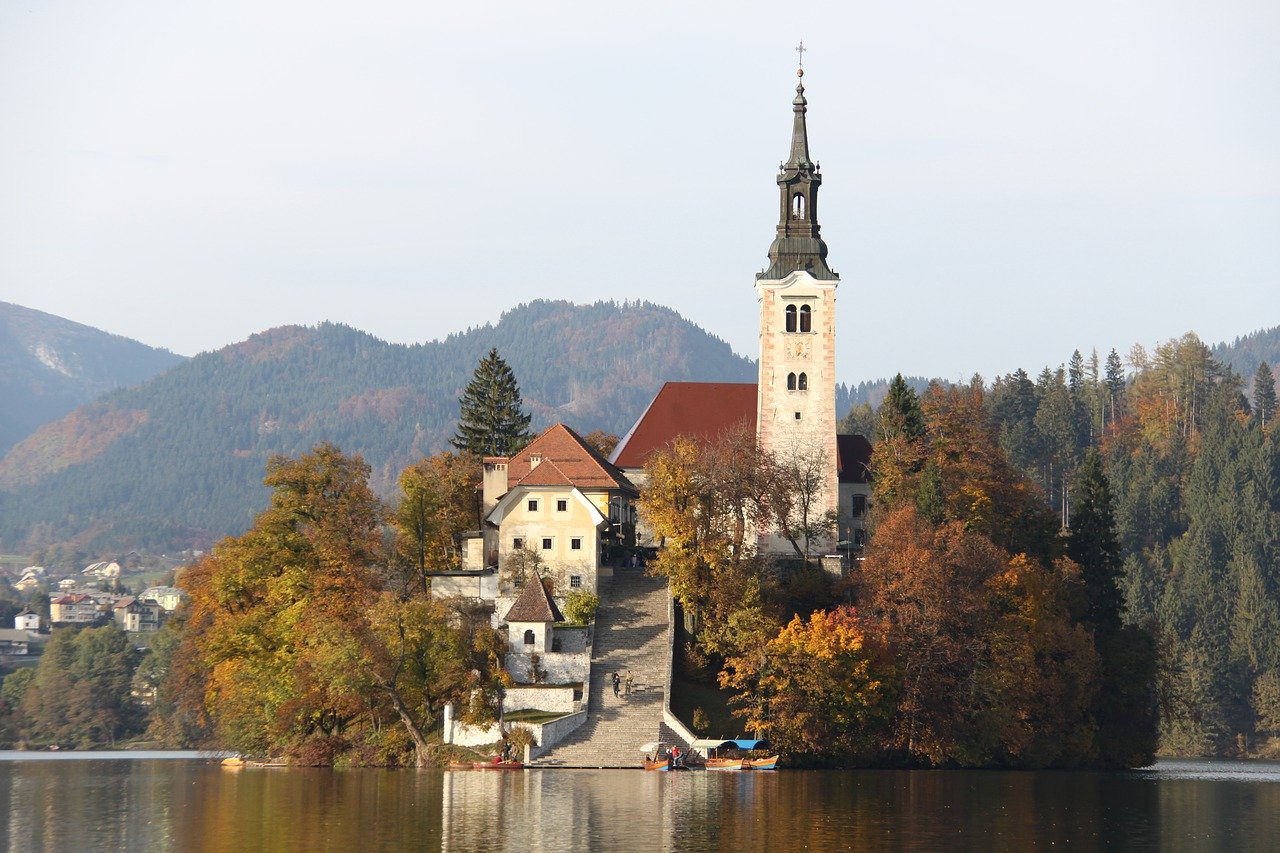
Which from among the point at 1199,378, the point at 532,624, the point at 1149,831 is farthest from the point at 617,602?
the point at 1199,378

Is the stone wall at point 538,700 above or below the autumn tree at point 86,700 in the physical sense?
above

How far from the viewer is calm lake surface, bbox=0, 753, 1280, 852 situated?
138ft

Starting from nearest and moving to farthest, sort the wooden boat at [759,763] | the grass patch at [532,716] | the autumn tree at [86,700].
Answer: the wooden boat at [759,763] → the grass patch at [532,716] → the autumn tree at [86,700]

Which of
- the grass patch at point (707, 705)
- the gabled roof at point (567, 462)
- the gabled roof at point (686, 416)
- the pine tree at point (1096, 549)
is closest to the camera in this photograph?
the grass patch at point (707, 705)

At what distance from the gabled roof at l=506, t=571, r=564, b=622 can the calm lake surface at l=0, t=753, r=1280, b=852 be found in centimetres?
910

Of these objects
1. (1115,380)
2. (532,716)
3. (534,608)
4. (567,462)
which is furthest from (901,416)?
(1115,380)

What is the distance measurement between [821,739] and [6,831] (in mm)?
30854

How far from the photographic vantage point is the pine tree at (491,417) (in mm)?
100812

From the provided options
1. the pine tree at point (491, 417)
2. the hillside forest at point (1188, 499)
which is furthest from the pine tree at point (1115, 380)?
the pine tree at point (491, 417)

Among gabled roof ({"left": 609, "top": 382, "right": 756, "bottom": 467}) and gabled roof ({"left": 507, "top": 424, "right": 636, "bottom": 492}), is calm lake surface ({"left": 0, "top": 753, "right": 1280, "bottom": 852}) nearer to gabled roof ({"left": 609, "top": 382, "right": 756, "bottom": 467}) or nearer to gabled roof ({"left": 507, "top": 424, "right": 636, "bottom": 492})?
gabled roof ({"left": 507, "top": 424, "right": 636, "bottom": 492})

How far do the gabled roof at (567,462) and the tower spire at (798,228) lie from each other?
1185cm

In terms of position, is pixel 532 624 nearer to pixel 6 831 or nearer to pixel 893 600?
pixel 893 600

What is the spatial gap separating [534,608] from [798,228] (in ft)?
81.3

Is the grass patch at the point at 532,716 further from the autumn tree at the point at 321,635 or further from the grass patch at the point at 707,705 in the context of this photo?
the grass patch at the point at 707,705
